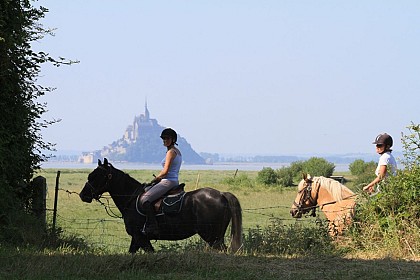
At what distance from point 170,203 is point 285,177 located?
132 ft

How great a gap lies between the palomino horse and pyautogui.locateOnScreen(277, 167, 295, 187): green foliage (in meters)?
34.9

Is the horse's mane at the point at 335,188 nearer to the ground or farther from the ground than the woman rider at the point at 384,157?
nearer to the ground

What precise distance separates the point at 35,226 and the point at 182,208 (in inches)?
98.1

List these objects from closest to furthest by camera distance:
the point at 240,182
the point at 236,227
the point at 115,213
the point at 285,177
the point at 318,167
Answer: the point at 236,227 < the point at 115,213 < the point at 240,182 < the point at 285,177 < the point at 318,167

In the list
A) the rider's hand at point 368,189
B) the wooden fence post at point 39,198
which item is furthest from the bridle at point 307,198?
the wooden fence post at point 39,198

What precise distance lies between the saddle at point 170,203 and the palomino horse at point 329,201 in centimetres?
234

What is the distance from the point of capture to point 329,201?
13.6 metres

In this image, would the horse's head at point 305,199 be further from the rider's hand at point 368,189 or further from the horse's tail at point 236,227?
the horse's tail at point 236,227

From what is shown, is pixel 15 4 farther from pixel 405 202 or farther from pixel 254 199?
pixel 254 199

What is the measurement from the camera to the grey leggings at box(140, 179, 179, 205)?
12719 mm

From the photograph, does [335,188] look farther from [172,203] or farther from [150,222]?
[150,222]

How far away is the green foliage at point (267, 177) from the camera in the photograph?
164 ft

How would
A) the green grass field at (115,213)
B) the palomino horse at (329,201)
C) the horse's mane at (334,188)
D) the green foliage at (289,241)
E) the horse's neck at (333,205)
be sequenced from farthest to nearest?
the green grass field at (115,213), the horse's mane at (334,188), the horse's neck at (333,205), the palomino horse at (329,201), the green foliage at (289,241)

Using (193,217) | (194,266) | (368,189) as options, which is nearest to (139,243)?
(193,217)
